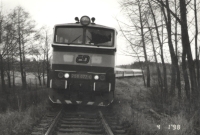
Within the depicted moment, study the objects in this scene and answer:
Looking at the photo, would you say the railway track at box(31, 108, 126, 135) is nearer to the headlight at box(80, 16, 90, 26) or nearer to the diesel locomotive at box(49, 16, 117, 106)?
the diesel locomotive at box(49, 16, 117, 106)

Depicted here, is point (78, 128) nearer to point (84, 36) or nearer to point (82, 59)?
point (82, 59)

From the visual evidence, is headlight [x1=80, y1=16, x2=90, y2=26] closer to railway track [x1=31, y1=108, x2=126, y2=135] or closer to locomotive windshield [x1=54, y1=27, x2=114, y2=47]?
locomotive windshield [x1=54, y1=27, x2=114, y2=47]

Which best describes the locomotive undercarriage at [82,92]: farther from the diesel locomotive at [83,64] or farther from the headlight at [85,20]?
the headlight at [85,20]

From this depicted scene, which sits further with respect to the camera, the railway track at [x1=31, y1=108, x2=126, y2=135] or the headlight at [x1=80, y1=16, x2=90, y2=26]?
the headlight at [x1=80, y1=16, x2=90, y2=26]

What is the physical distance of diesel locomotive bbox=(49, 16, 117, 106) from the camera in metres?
7.55

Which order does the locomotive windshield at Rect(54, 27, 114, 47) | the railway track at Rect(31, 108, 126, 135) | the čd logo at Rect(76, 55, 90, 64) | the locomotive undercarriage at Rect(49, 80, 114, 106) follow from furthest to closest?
1. the locomotive windshield at Rect(54, 27, 114, 47)
2. the čd logo at Rect(76, 55, 90, 64)
3. the locomotive undercarriage at Rect(49, 80, 114, 106)
4. the railway track at Rect(31, 108, 126, 135)

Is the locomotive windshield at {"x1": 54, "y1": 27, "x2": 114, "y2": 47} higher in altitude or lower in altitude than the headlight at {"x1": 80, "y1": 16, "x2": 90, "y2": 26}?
lower

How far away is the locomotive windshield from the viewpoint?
787 centimetres

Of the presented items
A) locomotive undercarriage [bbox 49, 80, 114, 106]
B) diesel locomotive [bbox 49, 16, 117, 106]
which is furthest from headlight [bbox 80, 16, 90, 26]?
locomotive undercarriage [bbox 49, 80, 114, 106]

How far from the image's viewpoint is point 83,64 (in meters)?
7.75

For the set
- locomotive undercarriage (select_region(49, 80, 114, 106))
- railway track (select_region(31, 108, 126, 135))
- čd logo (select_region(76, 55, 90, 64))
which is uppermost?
čd logo (select_region(76, 55, 90, 64))

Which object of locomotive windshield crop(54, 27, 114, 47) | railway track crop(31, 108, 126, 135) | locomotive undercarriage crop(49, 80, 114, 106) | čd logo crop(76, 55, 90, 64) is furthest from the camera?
locomotive windshield crop(54, 27, 114, 47)

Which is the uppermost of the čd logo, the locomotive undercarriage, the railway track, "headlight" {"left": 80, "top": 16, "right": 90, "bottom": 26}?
"headlight" {"left": 80, "top": 16, "right": 90, "bottom": 26}

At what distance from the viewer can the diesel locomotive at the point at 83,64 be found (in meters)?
7.55
